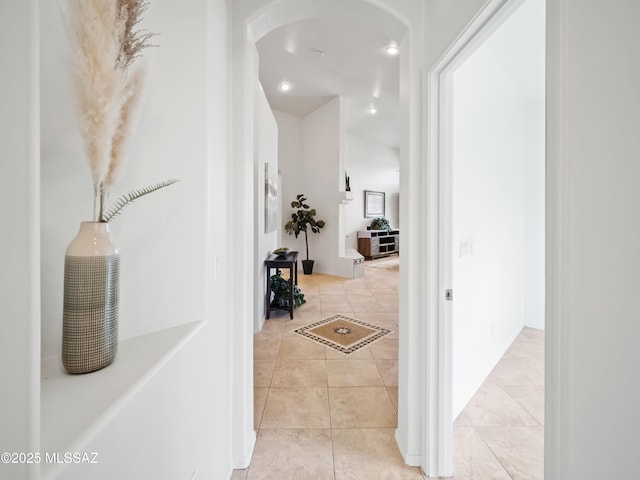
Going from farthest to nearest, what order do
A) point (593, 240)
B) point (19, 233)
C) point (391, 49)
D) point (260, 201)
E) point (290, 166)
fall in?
point (290, 166) < point (391, 49) < point (260, 201) < point (593, 240) < point (19, 233)

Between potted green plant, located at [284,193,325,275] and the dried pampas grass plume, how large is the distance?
5218mm

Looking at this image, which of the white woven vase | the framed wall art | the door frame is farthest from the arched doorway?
the framed wall art

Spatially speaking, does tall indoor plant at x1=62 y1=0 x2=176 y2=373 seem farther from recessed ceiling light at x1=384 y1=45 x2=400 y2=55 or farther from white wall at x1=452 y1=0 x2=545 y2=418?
recessed ceiling light at x1=384 y1=45 x2=400 y2=55

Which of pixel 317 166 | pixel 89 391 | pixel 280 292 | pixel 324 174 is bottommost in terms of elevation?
pixel 280 292

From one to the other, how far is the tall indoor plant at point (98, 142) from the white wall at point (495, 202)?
67.4 inches

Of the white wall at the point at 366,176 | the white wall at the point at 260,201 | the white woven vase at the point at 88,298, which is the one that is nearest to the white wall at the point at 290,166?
the white wall at the point at 366,176

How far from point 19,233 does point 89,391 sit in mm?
475

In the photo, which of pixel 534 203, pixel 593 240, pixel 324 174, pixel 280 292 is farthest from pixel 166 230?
pixel 324 174

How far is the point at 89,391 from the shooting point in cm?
65

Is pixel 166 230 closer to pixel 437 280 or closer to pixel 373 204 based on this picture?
pixel 437 280

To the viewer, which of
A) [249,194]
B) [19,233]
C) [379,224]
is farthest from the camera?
[379,224]

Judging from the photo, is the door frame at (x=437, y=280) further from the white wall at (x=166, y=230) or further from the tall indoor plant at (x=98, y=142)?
the tall indoor plant at (x=98, y=142)

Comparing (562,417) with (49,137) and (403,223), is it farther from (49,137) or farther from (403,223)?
(49,137)

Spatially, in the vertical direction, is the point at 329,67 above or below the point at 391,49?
above
